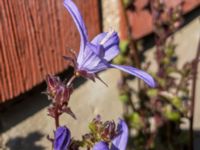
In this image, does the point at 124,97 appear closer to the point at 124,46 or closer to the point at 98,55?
the point at 124,46

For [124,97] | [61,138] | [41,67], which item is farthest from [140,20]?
[61,138]

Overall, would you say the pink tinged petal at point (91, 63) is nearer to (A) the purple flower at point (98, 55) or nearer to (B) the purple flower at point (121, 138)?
(A) the purple flower at point (98, 55)

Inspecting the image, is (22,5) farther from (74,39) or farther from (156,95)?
(156,95)

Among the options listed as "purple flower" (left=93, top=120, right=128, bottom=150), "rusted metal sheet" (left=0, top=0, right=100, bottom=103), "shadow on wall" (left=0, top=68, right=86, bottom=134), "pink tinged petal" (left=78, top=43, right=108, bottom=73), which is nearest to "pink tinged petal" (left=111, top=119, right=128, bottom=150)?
"purple flower" (left=93, top=120, right=128, bottom=150)

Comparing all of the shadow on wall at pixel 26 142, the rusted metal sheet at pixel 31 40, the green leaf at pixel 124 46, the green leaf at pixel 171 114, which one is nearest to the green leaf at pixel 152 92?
the green leaf at pixel 171 114

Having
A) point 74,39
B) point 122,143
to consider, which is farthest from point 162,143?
point 122,143

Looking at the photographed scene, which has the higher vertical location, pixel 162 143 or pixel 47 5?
pixel 47 5

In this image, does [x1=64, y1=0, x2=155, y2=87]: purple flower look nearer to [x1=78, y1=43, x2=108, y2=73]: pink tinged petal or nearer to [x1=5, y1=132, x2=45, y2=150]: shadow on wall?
[x1=78, y1=43, x2=108, y2=73]: pink tinged petal
